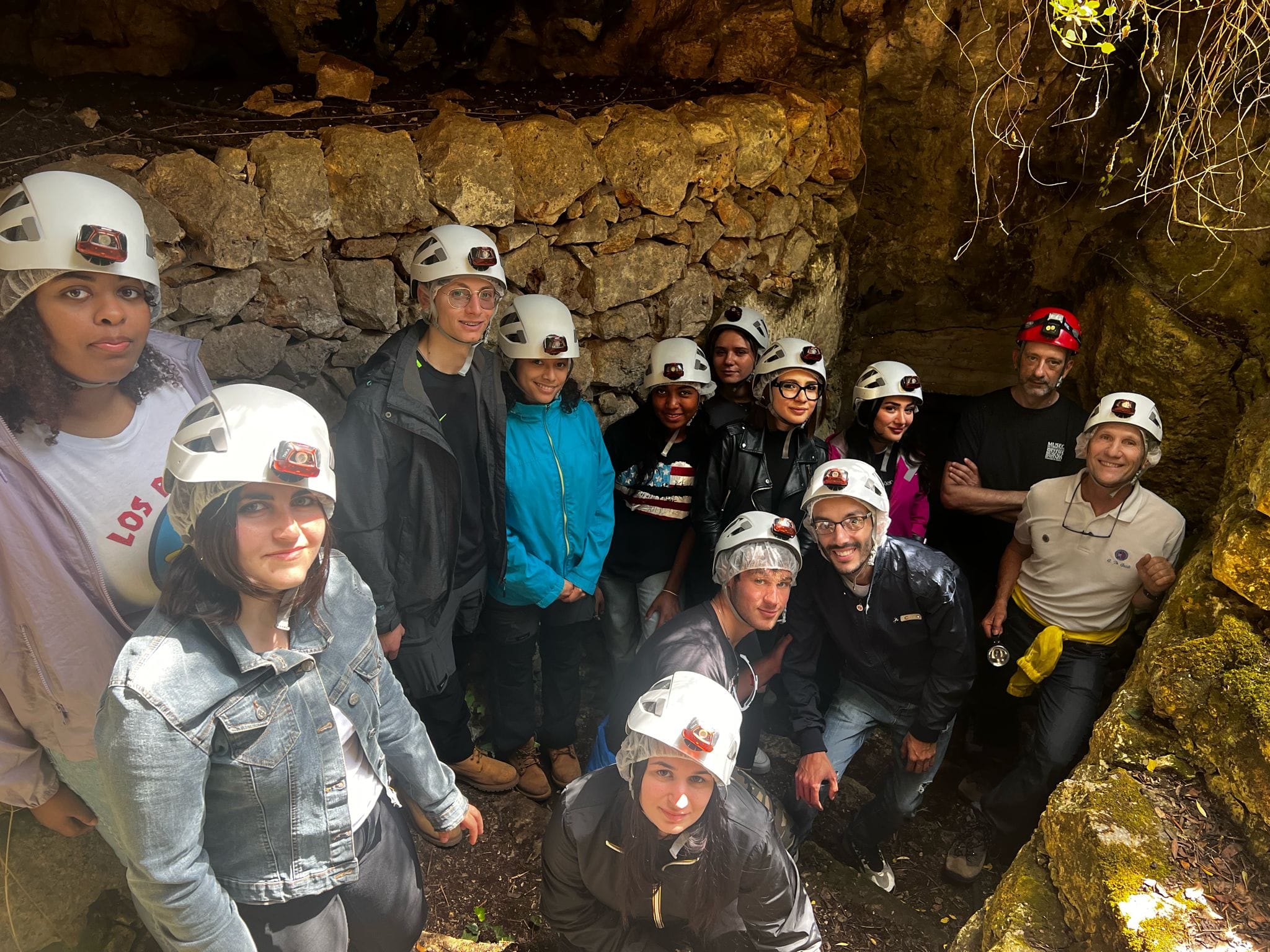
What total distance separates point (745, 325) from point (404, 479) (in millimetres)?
2032

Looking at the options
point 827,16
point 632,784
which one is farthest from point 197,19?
point 632,784

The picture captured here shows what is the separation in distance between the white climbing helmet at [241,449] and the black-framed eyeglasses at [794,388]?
7.65ft

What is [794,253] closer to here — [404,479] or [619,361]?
[619,361]

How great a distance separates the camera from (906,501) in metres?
3.89

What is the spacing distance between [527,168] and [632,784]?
275cm

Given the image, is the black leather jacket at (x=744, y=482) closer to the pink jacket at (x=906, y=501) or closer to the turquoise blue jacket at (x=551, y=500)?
the pink jacket at (x=906, y=501)

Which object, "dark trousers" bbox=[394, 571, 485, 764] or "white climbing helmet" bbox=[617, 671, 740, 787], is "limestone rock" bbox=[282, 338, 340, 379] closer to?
"dark trousers" bbox=[394, 571, 485, 764]

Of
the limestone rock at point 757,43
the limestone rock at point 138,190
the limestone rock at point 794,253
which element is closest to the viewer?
the limestone rock at point 138,190

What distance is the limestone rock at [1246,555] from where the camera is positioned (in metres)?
2.48

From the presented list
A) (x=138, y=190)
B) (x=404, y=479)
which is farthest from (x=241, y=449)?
(x=138, y=190)

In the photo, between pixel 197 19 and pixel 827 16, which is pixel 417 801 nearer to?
pixel 197 19

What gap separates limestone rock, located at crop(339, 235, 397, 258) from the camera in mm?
3451

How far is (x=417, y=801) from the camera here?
2.47 meters

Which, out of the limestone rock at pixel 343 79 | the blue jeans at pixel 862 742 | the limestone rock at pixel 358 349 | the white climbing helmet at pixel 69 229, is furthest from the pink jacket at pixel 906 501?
the white climbing helmet at pixel 69 229
